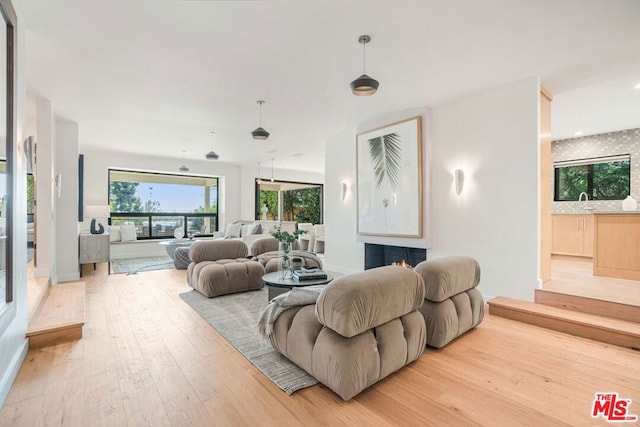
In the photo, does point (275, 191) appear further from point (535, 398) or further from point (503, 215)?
point (535, 398)

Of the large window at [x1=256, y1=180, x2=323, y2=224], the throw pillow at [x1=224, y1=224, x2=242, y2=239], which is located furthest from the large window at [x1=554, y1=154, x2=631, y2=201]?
the large window at [x1=256, y1=180, x2=323, y2=224]

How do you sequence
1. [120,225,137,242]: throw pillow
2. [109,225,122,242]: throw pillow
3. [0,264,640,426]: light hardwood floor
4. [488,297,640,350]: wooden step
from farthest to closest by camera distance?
1. [120,225,137,242]: throw pillow
2. [109,225,122,242]: throw pillow
3. [488,297,640,350]: wooden step
4. [0,264,640,426]: light hardwood floor

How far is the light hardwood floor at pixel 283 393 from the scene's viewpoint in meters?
1.82

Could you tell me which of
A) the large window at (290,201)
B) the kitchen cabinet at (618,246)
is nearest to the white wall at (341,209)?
the kitchen cabinet at (618,246)

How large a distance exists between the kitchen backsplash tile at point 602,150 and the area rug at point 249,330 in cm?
623

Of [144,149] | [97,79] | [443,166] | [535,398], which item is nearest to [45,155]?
[97,79]

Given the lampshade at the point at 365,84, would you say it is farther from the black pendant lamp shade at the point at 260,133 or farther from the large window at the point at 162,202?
the large window at the point at 162,202

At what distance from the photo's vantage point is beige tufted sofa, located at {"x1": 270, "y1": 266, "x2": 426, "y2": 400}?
6.37ft

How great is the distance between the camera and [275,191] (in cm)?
1157

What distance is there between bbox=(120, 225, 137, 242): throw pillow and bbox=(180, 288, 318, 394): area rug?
492 centimetres

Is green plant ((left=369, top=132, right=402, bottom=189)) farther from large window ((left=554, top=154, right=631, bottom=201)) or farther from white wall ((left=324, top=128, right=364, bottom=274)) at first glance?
large window ((left=554, top=154, right=631, bottom=201))

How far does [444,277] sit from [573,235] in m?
4.92

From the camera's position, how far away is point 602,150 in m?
5.78

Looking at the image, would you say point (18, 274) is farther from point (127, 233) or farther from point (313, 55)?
point (127, 233)
